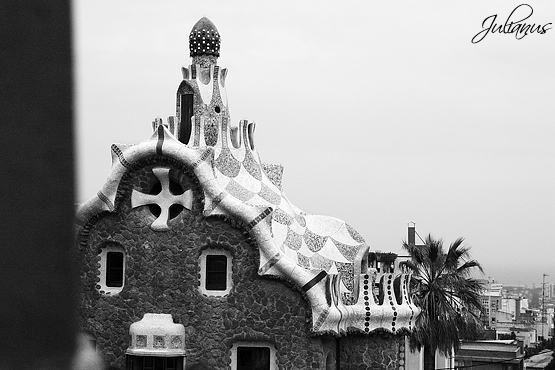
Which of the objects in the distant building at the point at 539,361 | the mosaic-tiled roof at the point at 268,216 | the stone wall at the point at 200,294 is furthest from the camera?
the distant building at the point at 539,361

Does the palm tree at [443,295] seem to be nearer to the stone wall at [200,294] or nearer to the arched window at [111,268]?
the stone wall at [200,294]

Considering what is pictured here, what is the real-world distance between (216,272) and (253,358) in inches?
66.2

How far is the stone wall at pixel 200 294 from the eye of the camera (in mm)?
16438

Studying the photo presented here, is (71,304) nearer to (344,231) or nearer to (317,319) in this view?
(317,319)

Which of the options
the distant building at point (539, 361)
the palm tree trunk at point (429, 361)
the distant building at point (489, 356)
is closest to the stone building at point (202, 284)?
the palm tree trunk at point (429, 361)

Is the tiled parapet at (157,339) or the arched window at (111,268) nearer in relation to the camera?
the tiled parapet at (157,339)

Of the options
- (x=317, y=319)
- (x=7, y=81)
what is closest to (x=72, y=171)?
(x=7, y=81)

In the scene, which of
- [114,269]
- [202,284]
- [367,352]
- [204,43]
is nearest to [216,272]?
[202,284]

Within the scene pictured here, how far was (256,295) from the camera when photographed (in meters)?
16.5

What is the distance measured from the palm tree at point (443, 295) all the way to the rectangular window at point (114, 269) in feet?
20.1

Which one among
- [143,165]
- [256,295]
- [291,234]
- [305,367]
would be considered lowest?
[305,367]

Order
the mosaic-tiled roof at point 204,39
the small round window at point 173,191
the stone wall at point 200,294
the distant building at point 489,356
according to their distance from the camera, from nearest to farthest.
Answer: the stone wall at point 200,294 < the small round window at point 173,191 < the mosaic-tiled roof at point 204,39 < the distant building at point 489,356

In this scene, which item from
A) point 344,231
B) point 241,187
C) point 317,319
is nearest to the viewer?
point 317,319

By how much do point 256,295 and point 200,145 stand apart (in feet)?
10.9
